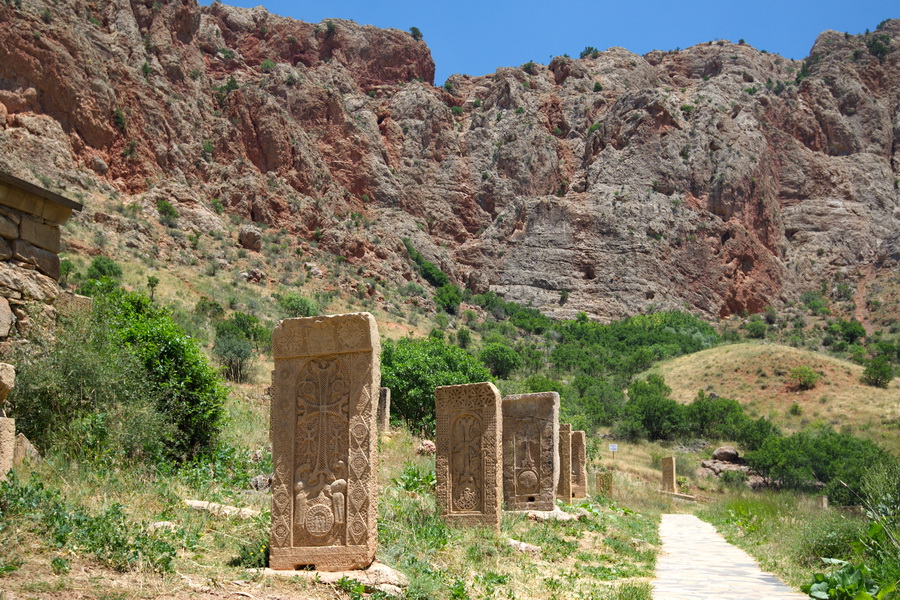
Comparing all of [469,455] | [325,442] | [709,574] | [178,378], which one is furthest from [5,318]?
[709,574]

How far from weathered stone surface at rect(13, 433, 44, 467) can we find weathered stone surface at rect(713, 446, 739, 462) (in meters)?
38.2

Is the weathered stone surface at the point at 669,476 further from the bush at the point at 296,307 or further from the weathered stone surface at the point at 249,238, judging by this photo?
→ the weathered stone surface at the point at 249,238

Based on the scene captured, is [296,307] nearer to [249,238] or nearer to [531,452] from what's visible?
[249,238]

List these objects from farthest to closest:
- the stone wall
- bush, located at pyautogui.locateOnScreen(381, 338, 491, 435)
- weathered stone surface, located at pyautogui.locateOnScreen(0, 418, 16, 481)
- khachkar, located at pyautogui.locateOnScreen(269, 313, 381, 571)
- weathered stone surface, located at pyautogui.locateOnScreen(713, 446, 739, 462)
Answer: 1. weathered stone surface, located at pyautogui.locateOnScreen(713, 446, 739, 462)
2. bush, located at pyautogui.locateOnScreen(381, 338, 491, 435)
3. the stone wall
4. khachkar, located at pyautogui.locateOnScreen(269, 313, 381, 571)
5. weathered stone surface, located at pyautogui.locateOnScreen(0, 418, 16, 481)

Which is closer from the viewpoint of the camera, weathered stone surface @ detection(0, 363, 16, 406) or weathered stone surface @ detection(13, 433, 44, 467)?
weathered stone surface @ detection(0, 363, 16, 406)

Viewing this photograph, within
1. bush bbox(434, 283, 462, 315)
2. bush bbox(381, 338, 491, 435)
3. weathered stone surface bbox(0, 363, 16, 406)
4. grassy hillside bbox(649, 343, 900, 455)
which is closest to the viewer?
weathered stone surface bbox(0, 363, 16, 406)

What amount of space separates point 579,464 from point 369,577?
15.1 meters

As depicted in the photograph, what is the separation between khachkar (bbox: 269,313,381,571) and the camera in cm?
702

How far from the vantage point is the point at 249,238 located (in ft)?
173

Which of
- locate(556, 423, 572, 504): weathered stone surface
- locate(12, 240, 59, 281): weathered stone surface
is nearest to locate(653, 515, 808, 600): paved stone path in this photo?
locate(556, 423, 572, 504): weathered stone surface

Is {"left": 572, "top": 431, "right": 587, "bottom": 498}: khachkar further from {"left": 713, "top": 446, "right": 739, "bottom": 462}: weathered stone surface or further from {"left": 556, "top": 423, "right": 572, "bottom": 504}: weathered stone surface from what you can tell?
{"left": 713, "top": 446, "right": 739, "bottom": 462}: weathered stone surface

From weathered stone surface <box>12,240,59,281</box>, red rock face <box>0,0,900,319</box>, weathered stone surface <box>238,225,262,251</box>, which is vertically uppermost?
red rock face <box>0,0,900,319</box>

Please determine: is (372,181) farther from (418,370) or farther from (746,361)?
(418,370)

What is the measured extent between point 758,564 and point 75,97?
47.6m
